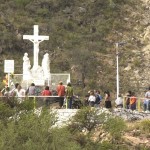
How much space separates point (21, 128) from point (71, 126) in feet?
14.1

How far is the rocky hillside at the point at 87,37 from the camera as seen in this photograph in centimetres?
5678

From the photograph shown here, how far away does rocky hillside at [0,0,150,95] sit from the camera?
186 ft

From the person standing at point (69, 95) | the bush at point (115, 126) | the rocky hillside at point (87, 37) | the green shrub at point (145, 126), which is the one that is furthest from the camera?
the rocky hillside at point (87, 37)

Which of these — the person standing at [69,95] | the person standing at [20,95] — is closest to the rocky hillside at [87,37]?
the person standing at [69,95]

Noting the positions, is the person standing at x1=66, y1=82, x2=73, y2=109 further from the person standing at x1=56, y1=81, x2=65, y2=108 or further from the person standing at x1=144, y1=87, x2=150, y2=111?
the person standing at x1=144, y1=87, x2=150, y2=111

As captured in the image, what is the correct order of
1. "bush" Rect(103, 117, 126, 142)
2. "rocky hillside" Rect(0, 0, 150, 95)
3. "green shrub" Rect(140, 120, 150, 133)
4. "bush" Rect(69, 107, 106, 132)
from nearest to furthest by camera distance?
"bush" Rect(103, 117, 126, 142) < "bush" Rect(69, 107, 106, 132) < "green shrub" Rect(140, 120, 150, 133) < "rocky hillside" Rect(0, 0, 150, 95)

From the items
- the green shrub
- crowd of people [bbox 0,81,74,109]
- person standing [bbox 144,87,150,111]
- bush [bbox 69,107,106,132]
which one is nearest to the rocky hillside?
the green shrub

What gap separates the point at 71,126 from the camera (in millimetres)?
31781

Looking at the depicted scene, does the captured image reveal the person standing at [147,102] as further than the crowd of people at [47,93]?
Yes

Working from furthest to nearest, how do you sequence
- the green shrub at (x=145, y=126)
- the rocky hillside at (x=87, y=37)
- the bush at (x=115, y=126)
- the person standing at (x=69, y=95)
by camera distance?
the rocky hillside at (x=87, y=37)
the green shrub at (x=145, y=126)
the person standing at (x=69, y=95)
the bush at (x=115, y=126)

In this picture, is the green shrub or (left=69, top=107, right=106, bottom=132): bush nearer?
(left=69, top=107, right=106, bottom=132): bush

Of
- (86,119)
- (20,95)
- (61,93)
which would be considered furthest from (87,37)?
(86,119)

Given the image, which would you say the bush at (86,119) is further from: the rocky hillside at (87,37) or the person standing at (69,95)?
the rocky hillside at (87,37)

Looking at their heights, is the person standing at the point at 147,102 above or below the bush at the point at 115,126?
above
